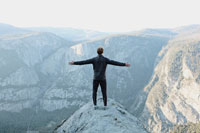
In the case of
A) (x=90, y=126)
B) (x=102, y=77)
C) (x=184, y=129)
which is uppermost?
(x=102, y=77)

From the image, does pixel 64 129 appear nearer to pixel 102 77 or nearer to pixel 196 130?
pixel 102 77

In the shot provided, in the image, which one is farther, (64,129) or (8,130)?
(8,130)

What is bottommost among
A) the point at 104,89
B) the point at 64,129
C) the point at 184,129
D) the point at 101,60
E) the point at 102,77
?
the point at 184,129

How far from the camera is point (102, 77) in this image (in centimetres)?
1387

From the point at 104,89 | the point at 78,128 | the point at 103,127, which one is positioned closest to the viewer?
the point at 103,127

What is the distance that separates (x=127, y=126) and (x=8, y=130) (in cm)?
16710

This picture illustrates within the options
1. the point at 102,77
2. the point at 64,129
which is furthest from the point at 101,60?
the point at 64,129

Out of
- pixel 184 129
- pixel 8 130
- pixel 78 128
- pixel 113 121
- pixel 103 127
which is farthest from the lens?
pixel 184 129

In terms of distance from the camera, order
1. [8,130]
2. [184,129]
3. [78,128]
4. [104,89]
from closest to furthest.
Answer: [78,128] → [104,89] → [8,130] → [184,129]

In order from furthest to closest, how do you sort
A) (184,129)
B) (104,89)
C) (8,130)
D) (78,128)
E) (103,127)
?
(184,129)
(8,130)
(104,89)
(78,128)
(103,127)

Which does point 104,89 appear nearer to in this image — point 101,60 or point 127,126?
point 101,60

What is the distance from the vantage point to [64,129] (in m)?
15.1

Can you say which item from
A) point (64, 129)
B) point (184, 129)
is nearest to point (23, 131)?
point (184, 129)

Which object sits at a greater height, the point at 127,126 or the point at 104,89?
the point at 104,89
